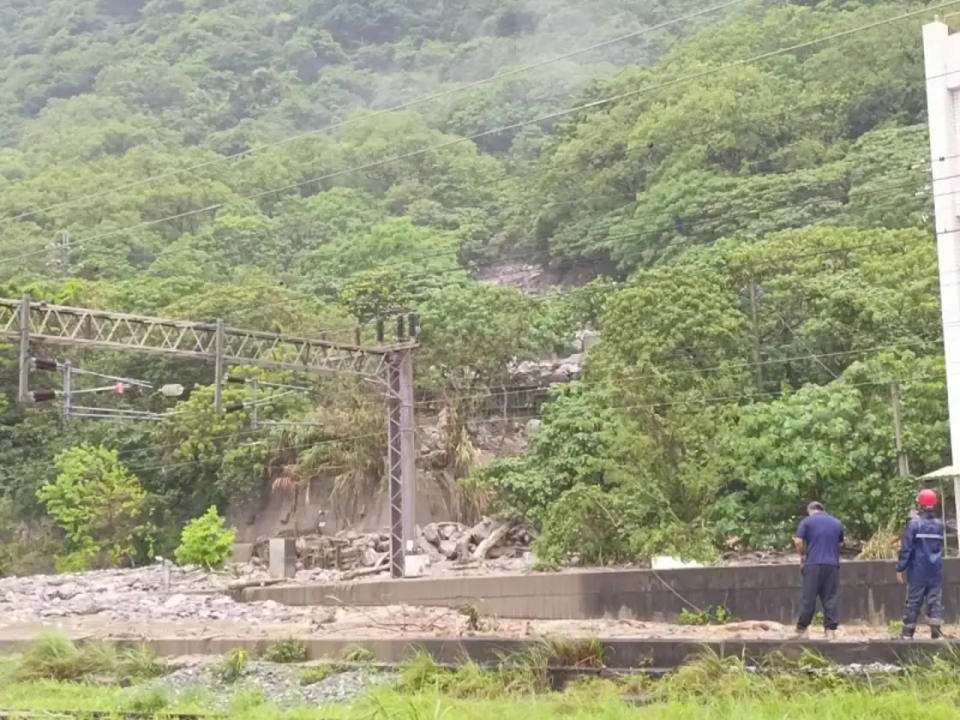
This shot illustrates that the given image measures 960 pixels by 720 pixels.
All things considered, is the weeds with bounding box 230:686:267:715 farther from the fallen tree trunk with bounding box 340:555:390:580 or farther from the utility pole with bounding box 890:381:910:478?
the fallen tree trunk with bounding box 340:555:390:580

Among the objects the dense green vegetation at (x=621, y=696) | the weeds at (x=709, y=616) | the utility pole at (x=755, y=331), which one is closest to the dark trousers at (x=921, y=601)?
the dense green vegetation at (x=621, y=696)

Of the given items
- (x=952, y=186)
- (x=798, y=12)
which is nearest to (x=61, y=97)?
(x=798, y=12)

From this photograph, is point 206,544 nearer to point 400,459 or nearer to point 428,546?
point 428,546

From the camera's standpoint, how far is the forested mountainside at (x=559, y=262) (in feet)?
89.6

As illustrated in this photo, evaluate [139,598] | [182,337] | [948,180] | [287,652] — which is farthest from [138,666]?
[139,598]

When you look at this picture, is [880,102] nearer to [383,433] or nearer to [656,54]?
[383,433]

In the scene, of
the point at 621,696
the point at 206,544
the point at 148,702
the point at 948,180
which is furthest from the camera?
the point at 206,544

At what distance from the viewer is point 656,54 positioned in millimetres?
105938

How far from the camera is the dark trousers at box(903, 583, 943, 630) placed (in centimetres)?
1228

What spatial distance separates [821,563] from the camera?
12.7 metres

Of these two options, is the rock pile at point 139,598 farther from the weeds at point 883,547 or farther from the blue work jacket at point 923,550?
the blue work jacket at point 923,550

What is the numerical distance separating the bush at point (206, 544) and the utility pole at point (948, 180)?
25734mm

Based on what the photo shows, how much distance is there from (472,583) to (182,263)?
43.1 meters

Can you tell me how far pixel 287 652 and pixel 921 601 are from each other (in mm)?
8163
